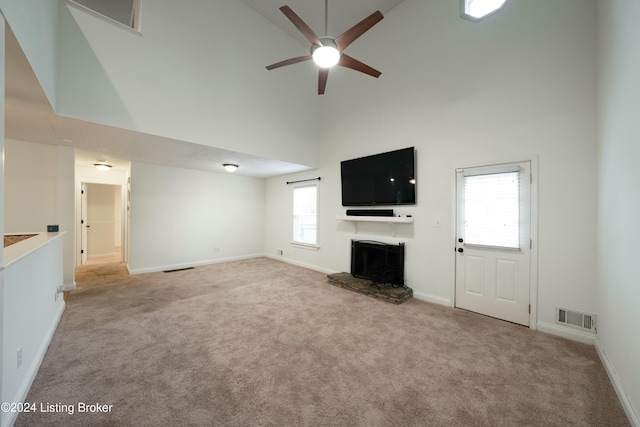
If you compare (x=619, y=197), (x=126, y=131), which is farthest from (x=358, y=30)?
(x=126, y=131)

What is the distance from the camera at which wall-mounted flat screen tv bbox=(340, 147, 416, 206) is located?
397cm

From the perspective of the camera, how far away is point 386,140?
439cm

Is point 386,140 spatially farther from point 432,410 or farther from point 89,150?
point 89,150

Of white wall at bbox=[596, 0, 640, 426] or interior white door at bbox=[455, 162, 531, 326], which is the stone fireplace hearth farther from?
white wall at bbox=[596, 0, 640, 426]

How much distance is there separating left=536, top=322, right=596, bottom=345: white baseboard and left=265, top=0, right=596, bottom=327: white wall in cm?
6

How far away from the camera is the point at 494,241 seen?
3.20m

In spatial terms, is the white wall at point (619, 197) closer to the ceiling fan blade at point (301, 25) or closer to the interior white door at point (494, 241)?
the interior white door at point (494, 241)

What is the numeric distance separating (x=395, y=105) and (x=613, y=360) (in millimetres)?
4015

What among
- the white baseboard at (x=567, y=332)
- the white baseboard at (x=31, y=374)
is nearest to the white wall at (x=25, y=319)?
the white baseboard at (x=31, y=374)

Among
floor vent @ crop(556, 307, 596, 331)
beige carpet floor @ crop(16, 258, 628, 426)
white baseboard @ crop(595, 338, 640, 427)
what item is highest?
floor vent @ crop(556, 307, 596, 331)

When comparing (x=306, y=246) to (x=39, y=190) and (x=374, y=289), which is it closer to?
(x=374, y=289)

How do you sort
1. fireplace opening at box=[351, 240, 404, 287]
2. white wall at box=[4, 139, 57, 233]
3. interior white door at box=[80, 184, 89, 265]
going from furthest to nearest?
interior white door at box=[80, 184, 89, 265], fireplace opening at box=[351, 240, 404, 287], white wall at box=[4, 139, 57, 233]

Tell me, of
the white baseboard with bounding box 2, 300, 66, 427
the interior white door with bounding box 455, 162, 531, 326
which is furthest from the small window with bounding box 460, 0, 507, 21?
the white baseboard with bounding box 2, 300, 66, 427

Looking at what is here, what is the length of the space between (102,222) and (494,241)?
9677 millimetres
